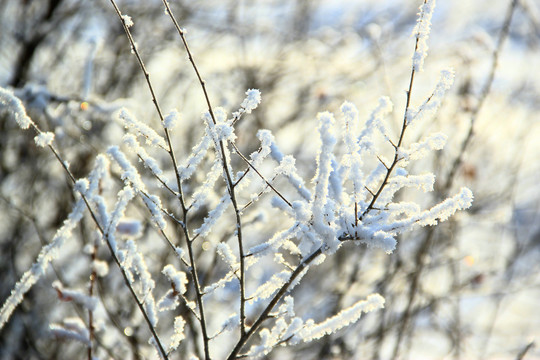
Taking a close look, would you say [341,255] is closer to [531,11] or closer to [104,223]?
[531,11]

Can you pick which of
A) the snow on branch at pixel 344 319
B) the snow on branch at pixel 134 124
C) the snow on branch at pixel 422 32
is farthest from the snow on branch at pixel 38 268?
the snow on branch at pixel 422 32

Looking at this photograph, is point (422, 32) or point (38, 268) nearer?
point (422, 32)

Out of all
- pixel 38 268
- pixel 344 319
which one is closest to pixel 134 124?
pixel 38 268

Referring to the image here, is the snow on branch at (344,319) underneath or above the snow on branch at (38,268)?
underneath

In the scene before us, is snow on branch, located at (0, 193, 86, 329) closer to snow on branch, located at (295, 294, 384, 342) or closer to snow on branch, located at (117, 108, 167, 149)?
snow on branch, located at (117, 108, 167, 149)

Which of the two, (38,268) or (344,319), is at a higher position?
(38,268)

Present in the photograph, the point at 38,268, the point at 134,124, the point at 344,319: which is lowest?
the point at 344,319

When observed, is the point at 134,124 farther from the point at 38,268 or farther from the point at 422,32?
the point at 422,32

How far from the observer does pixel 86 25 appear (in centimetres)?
488

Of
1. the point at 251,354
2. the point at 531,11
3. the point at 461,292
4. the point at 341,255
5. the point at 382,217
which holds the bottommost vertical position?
the point at 251,354

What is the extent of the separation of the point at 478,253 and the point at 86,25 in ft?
14.5

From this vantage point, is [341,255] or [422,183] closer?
[422,183]

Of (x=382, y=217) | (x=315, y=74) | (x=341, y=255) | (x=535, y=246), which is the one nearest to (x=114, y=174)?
(x=382, y=217)

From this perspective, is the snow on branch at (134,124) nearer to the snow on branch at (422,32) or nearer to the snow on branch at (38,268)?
the snow on branch at (38,268)
